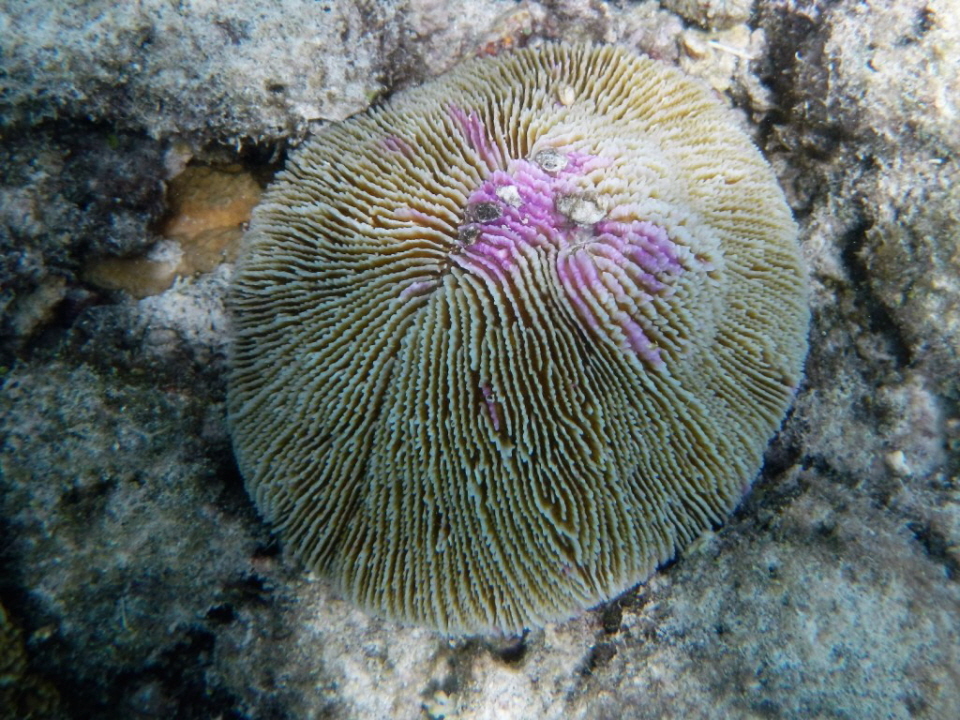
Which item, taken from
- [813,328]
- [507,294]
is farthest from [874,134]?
[507,294]

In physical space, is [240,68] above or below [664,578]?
above

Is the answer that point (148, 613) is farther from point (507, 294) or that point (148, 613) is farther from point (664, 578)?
point (664, 578)

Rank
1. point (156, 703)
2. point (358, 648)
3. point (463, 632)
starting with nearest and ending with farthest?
1. point (156, 703)
2. point (463, 632)
3. point (358, 648)

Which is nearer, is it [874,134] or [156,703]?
[156,703]

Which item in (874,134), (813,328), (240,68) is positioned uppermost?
(874,134)

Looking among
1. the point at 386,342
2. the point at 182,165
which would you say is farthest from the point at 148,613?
the point at 182,165

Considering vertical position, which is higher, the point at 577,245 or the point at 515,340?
the point at 577,245

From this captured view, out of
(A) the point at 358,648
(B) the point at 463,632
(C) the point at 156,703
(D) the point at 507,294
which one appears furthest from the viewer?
(A) the point at 358,648
